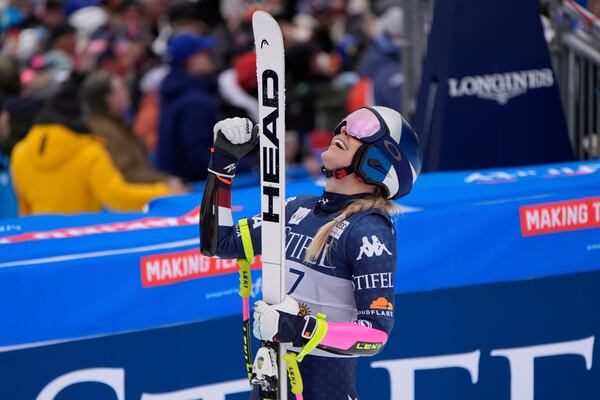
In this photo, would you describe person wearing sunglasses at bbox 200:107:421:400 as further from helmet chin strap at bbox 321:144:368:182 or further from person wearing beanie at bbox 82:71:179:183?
person wearing beanie at bbox 82:71:179:183

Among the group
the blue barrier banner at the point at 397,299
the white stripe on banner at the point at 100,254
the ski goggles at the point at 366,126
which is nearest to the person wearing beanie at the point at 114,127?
the blue barrier banner at the point at 397,299

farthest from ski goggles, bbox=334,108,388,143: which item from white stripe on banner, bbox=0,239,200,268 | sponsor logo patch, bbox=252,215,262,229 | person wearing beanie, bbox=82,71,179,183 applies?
person wearing beanie, bbox=82,71,179,183

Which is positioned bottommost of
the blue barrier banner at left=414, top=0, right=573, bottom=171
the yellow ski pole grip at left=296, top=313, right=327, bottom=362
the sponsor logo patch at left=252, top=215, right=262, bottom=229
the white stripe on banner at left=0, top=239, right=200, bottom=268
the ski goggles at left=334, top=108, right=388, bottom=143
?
the yellow ski pole grip at left=296, top=313, right=327, bottom=362

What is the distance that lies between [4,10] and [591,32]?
12794mm

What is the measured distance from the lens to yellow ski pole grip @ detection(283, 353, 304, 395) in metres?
3.72

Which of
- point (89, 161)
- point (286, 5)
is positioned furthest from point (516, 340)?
point (286, 5)

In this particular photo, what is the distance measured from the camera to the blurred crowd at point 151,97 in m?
7.22

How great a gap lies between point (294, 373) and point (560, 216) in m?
2.31

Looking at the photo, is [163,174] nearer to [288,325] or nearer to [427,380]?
[427,380]

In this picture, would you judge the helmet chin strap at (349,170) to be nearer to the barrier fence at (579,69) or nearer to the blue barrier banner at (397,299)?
the blue barrier banner at (397,299)

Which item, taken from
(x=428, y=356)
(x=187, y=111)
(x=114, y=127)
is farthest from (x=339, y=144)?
(x=187, y=111)

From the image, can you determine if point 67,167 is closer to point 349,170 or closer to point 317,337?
point 349,170

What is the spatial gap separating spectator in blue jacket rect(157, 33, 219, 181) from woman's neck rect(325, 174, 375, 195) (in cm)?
432

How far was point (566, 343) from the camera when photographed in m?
5.56
